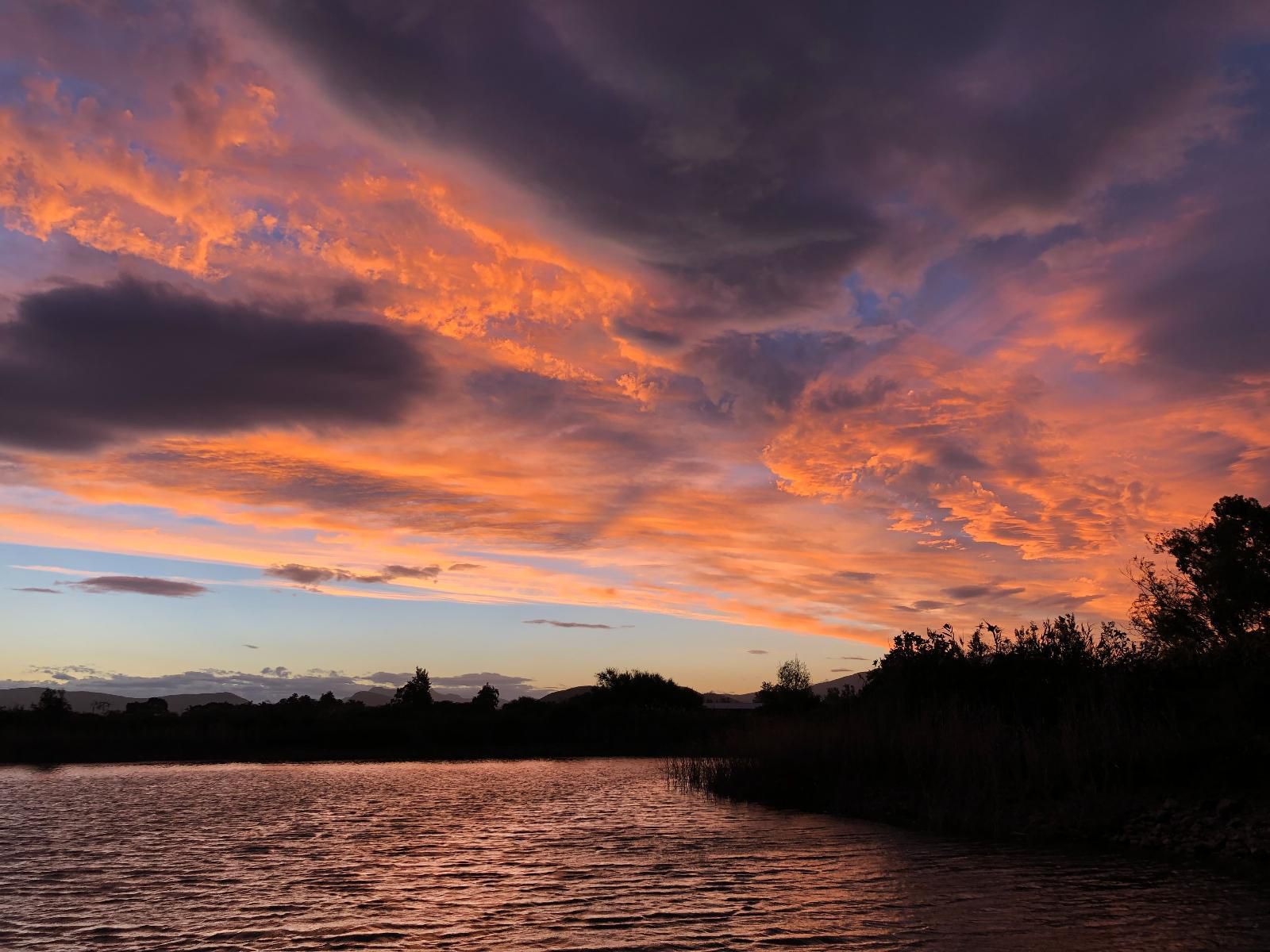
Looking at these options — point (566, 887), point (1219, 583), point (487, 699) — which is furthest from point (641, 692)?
point (566, 887)

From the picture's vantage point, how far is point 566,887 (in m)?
14.8

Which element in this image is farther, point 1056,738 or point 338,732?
point 338,732

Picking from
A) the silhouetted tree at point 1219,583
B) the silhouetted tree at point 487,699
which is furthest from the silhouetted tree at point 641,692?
the silhouetted tree at point 1219,583

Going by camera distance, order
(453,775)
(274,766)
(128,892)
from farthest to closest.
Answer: (274,766)
(453,775)
(128,892)

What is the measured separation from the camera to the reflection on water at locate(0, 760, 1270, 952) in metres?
11.4

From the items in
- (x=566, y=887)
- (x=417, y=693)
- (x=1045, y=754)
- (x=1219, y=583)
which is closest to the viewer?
(x=566, y=887)

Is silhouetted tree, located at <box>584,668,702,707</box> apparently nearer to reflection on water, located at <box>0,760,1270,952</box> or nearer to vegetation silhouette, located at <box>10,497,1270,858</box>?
vegetation silhouette, located at <box>10,497,1270,858</box>

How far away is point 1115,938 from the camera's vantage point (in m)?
10.9

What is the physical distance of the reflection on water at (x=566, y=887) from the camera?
11359 millimetres

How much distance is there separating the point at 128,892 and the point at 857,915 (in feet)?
36.4

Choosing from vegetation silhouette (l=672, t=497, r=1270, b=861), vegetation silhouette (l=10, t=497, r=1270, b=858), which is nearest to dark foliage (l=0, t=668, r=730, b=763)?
vegetation silhouette (l=10, t=497, r=1270, b=858)

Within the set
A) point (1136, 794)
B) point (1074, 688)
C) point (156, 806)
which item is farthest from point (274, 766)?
point (1136, 794)

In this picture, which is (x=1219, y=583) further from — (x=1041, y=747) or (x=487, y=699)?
(x=487, y=699)

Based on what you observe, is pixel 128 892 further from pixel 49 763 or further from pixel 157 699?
pixel 157 699
